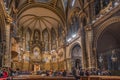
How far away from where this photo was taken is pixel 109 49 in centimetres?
2389

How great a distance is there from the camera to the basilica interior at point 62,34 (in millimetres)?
21766

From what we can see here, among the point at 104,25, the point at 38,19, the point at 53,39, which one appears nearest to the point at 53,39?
the point at 53,39

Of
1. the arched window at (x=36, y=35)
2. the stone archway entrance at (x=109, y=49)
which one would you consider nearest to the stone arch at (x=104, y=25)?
the stone archway entrance at (x=109, y=49)

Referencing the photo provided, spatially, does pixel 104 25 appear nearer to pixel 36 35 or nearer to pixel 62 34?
pixel 62 34

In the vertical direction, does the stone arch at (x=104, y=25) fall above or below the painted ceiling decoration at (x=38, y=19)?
below

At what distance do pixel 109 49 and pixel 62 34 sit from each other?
15.9 m

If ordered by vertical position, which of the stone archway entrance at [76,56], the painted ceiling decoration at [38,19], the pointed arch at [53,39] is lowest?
the stone archway entrance at [76,56]

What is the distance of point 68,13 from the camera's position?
34312mm

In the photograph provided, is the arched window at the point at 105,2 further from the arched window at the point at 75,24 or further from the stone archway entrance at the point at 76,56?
the stone archway entrance at the point at 76,56

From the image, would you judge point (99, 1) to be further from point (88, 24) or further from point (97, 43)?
point (97, 43)

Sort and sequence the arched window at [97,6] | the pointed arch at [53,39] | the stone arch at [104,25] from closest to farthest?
1. the stone arch at [104,25]
2. the arched window at [97,6]
3. the pointed arch at [53,39]

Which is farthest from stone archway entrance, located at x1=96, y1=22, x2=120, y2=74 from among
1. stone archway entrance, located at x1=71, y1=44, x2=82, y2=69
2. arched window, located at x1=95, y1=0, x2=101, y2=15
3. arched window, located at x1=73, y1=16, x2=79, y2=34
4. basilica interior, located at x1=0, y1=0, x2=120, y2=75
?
stone archway entrance, located at x1=71, y1=44, x2=82, y2=69

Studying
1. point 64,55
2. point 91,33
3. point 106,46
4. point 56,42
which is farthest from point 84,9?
point 56,42

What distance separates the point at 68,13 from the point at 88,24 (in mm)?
11300
